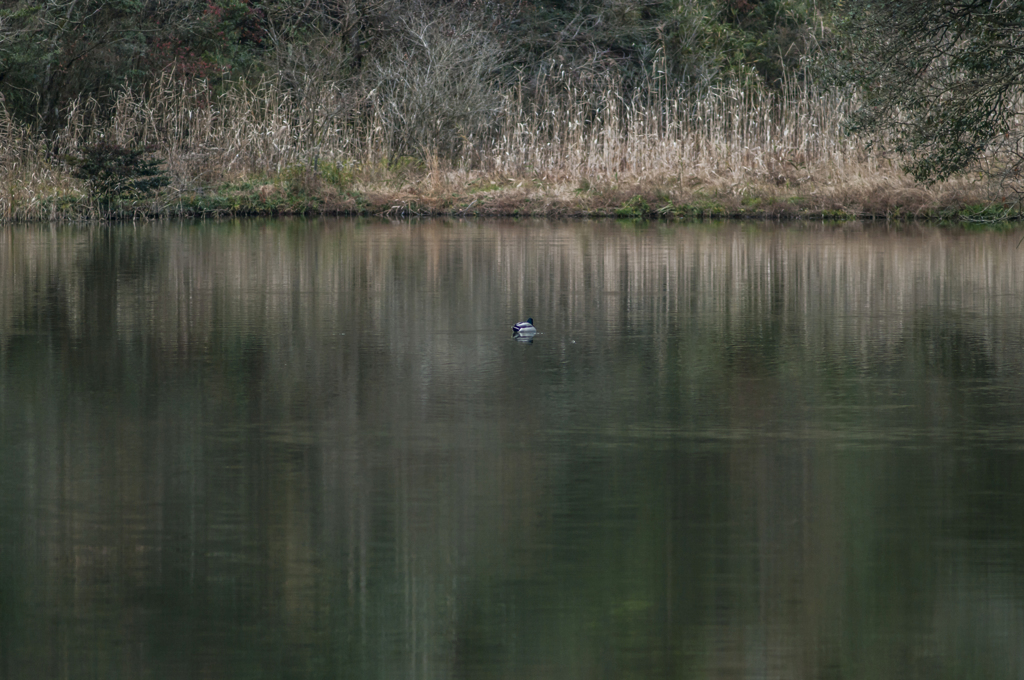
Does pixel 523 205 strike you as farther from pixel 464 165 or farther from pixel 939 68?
pixel 939 68

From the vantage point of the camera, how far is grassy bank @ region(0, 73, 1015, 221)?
1087 inches

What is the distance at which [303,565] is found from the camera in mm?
6191

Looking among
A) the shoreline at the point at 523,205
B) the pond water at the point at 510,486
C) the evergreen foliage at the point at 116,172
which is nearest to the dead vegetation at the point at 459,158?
the shoreline at the point at 523,205

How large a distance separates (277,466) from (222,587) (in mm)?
2047

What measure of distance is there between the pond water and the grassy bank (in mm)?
12026

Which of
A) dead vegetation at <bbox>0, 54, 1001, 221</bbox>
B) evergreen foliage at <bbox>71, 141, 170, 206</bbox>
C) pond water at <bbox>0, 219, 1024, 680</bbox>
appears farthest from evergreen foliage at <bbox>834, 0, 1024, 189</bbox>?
evergreen foliage at <bbox>71, 141, 170, 206</bbox>

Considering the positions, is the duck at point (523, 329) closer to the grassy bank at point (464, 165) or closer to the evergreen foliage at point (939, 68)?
the evergreen foliage at point (939, 68)

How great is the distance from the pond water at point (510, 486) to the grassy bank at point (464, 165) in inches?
473

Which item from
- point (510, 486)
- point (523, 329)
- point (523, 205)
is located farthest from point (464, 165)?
point (510, 486)

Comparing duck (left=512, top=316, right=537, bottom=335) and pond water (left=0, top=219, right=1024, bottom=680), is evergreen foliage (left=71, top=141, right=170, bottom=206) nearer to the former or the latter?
pond water (left=0, top=219, right=1024, bottom=680)

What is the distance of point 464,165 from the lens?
30.8 metres

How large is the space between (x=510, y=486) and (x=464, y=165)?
77.7ft

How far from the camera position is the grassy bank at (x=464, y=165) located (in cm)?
2761

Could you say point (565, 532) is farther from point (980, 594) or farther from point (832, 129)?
point (832, 129)
